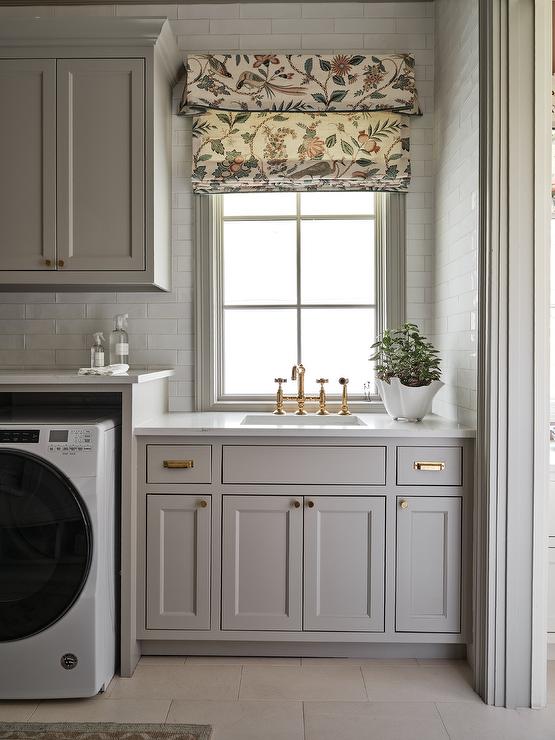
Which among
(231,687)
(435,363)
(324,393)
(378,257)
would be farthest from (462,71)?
(231,687)

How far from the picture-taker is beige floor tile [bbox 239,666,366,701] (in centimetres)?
227

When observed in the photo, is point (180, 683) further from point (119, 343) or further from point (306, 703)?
point (119, 343)

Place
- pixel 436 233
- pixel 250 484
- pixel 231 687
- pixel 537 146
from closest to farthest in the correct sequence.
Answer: pixel 537 146 → pixel 231 687 → pixel 250 484 → pixel 436 233

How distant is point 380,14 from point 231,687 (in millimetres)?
2990

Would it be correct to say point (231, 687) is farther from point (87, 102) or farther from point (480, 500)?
point (87, 102)

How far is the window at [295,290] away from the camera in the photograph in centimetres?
316

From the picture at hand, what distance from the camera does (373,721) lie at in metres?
2.13

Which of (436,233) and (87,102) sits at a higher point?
(87,102)

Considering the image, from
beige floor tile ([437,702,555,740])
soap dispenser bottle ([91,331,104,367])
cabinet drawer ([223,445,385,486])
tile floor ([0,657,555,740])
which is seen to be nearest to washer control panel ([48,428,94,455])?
cabinet drawer ([223,445,385,486])

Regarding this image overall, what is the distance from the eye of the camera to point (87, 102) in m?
2.66

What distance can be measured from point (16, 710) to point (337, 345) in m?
2.01

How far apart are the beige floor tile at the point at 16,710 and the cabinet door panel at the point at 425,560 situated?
4.45 ft

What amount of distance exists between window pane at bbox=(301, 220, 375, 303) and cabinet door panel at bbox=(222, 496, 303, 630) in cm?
116

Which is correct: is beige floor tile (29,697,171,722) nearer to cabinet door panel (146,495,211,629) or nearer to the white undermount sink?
cabinet door panel (146,495,211,629)
